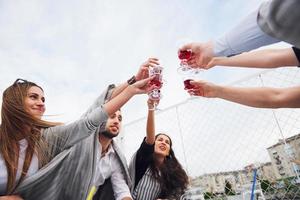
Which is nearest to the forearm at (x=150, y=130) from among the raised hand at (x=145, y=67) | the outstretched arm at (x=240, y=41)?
the raised hand at (x=145, y=67)

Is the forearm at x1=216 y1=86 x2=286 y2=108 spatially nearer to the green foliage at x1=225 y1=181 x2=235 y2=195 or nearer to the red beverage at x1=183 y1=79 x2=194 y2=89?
the red beverage at x1=183 y1=79 x2=194 y2=89

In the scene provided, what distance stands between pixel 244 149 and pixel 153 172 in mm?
905

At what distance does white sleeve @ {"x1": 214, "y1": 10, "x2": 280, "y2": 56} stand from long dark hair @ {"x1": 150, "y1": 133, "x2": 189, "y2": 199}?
1305 mm

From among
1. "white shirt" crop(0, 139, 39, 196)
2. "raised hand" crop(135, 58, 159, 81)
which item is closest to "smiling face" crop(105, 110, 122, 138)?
"raised hand" crop(135, 58, 159, 81)

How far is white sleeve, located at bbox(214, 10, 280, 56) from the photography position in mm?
454

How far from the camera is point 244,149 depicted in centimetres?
201

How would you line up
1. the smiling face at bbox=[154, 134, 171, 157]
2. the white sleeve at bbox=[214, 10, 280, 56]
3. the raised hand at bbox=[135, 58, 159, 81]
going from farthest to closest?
the smiling face at bbox=[154, 134, 171, 157] → the raised hand at bbox=[135, 58, 159, 81] → the white sleeve at bbox=[214, 10, 280, 56]

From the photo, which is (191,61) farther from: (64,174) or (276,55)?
(64,174)

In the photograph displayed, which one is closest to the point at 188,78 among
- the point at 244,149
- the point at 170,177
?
the point at 170,177

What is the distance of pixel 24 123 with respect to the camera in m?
1.04

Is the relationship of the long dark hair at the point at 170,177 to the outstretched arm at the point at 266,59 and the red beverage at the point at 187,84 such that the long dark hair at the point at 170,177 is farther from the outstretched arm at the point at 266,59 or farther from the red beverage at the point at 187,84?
the outstretched arm at the point at 266,59

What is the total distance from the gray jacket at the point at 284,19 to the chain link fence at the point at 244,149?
166 cm

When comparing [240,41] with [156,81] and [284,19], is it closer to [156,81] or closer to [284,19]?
[284,19]

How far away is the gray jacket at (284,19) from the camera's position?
340mm
